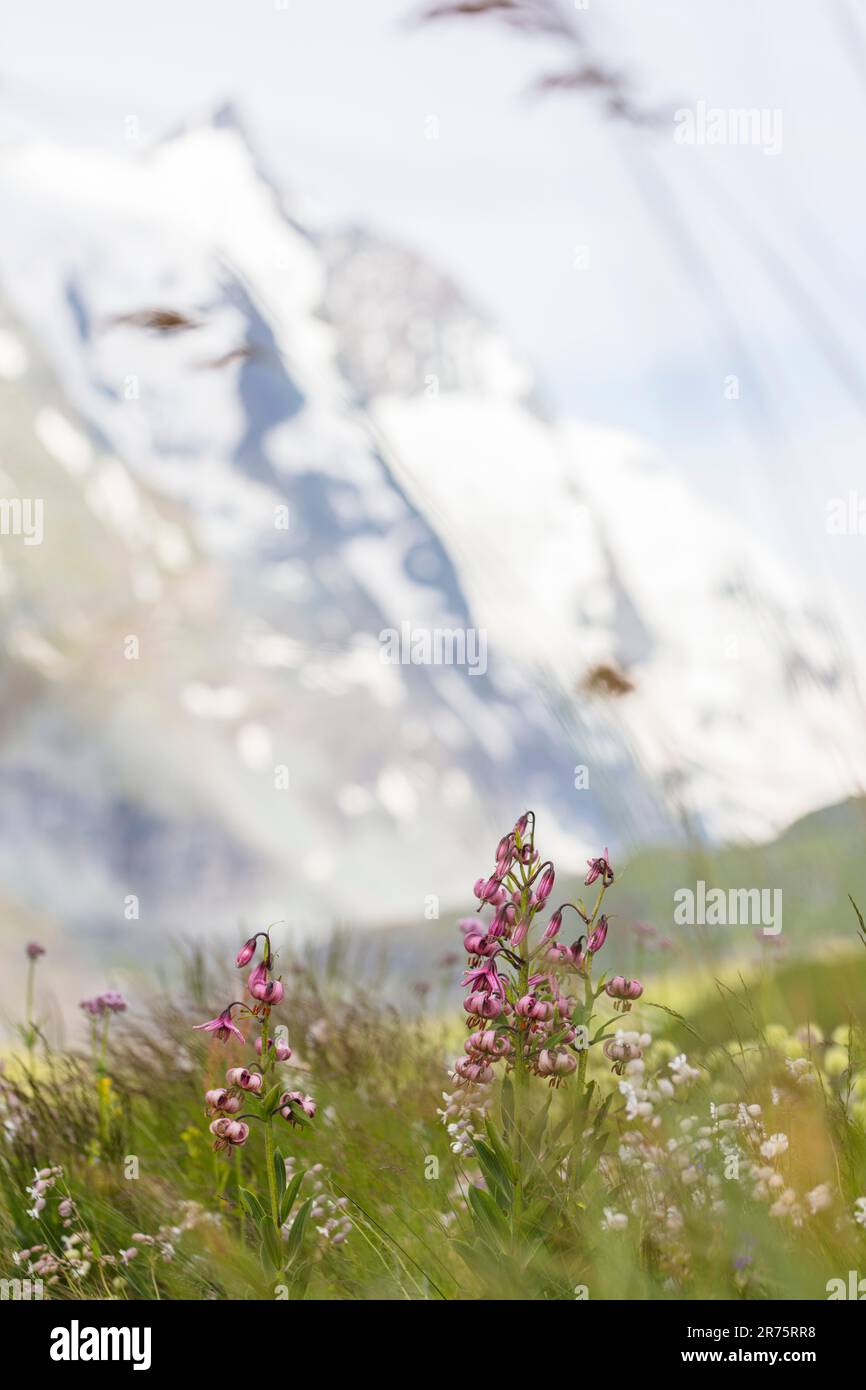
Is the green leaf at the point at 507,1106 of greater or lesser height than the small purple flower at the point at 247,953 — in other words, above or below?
below

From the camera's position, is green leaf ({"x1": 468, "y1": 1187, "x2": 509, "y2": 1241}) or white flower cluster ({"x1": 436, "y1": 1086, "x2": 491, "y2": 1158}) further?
white flower cluster ({"x1": 436, "y1": 1086, "x2": 491, "y2": 1158})

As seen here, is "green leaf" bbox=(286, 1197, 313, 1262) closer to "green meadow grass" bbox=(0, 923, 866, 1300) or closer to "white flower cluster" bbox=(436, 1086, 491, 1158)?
"green meadow grass" bbox=(0, 923, 866, 1300)

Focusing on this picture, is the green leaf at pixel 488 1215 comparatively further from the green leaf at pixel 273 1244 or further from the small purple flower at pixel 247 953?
the small purple flower at pixel 247 953

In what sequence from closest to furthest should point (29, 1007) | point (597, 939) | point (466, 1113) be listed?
point (597, 939) → point (466, 1113) → point (29, 1007)

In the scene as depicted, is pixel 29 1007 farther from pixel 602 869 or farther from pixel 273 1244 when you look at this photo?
pixel 602 869

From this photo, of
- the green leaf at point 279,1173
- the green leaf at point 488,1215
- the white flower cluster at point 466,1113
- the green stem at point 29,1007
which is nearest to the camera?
the green leaf at point 488,1215

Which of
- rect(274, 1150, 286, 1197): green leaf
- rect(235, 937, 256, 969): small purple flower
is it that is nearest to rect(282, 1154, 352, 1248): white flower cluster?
rect(274, 1150, 286, 1197): green leaf

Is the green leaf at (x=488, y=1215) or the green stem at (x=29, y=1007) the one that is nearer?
the green leaf at (x=488, y=1215)

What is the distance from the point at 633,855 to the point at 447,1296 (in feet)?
3.56

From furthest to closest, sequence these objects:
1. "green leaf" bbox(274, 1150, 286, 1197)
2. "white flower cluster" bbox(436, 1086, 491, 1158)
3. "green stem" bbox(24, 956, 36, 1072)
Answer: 1. "green stem" bbox(24, 956, 36, 1072)
2. "white flower cluster" bbox(436, 1086, 491, 1158)
3. "green leaf" bbox(274, 1150, 286, 1197)

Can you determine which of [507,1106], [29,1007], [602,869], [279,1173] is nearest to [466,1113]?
[507,1106]

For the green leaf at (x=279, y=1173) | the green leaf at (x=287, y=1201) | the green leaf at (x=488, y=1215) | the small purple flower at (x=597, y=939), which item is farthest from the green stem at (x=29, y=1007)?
the small purple flower at (x=597, y=939)

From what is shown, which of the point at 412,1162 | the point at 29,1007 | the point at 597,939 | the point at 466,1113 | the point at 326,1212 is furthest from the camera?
the point at 29,1007
